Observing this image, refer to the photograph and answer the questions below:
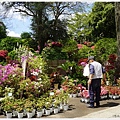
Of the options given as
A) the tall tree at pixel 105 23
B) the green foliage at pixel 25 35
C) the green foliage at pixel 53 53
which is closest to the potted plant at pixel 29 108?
the green foliage at pixel 25 35

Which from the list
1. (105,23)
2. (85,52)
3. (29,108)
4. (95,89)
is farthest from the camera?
(105,23)

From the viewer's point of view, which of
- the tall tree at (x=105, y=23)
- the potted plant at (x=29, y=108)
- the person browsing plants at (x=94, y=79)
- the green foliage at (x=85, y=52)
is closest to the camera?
the potted plant at (x=29, y=108)

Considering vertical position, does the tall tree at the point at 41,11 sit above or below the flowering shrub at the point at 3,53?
above

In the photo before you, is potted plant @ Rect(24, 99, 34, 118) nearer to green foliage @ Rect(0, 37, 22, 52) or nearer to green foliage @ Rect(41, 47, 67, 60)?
green foliage @ Rect(0, 37, 22, 52)

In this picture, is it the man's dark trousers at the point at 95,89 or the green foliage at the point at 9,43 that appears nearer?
the man's dark trousers at the point at 95,89

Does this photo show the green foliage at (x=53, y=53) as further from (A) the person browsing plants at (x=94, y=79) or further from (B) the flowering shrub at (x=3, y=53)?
(A) the person browsing plants at (x=94, y=79)

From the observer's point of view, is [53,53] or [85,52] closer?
[85,52]

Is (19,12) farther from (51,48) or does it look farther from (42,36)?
(51,48)

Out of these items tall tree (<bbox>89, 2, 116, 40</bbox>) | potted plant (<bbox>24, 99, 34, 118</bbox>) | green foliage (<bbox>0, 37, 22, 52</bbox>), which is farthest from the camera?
tall tree (<bbox>89, 2, 116, 40</bbox>)

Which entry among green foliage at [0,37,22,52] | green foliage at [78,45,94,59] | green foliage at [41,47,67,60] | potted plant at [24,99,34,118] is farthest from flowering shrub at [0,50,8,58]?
potted plant at [24,99,34,118]

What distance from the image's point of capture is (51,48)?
27.6 ft

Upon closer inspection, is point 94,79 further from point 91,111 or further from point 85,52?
point 85,52

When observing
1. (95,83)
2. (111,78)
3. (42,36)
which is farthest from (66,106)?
(42,36)

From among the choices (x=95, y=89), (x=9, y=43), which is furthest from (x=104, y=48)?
(x=9, y=43)
